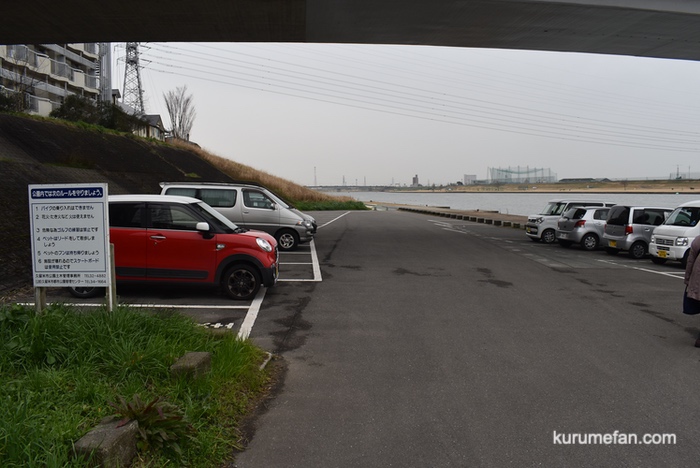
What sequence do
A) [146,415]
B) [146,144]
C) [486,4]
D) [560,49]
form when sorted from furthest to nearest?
[146,144] → [560,49] → [486,4] → [146,415]

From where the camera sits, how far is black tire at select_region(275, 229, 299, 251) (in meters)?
15.6

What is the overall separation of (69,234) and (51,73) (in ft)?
173

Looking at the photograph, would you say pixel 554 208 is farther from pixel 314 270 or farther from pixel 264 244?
pixel 264 244

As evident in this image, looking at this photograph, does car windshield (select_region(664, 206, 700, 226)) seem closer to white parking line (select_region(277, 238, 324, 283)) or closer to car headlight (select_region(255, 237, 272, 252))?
white parking line (select_region(277, 238, 324, 283))

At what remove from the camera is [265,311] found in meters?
8.26

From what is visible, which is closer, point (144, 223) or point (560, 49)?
point (144, 223)

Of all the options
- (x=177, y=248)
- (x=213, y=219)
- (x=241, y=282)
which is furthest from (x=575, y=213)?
(x=177, y=248)

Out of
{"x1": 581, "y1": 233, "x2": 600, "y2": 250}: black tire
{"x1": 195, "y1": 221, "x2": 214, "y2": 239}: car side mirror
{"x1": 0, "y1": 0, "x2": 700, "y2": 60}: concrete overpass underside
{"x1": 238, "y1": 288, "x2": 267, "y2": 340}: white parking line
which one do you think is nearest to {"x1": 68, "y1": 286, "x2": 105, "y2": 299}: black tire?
{"x1": 195, "y1": 221, "x2": 214, "y2": 239}: car side mirror

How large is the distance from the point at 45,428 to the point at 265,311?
488 centimetres

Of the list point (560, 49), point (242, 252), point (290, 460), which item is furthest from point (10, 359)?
point (560, 49)

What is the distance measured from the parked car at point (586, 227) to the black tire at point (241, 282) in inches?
569

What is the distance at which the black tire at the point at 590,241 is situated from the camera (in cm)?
1902

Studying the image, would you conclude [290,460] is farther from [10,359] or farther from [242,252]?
[242,252]

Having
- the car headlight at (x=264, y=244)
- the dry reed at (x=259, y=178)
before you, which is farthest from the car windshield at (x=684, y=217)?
the dry reed at (x=259, y=178)
